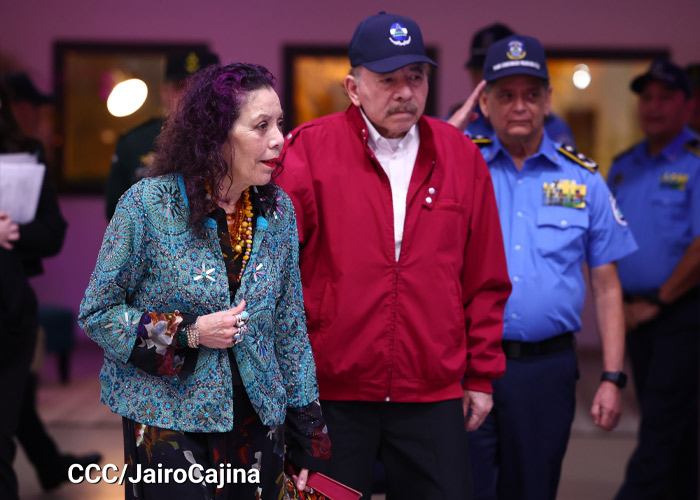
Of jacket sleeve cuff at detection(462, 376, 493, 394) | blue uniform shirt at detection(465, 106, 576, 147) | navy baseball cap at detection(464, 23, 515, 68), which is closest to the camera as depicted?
jacket sleeve cuff at detection(462, 376, 493, 394)

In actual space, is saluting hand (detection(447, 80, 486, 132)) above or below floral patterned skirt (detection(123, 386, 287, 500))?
above

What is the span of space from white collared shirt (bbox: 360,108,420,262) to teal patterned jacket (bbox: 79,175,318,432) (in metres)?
0.58

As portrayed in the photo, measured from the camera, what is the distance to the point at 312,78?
8023 millimetres

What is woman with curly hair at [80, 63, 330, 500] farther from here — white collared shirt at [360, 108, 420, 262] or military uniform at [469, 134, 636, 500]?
military uniform at [469, 134, 636, 500]

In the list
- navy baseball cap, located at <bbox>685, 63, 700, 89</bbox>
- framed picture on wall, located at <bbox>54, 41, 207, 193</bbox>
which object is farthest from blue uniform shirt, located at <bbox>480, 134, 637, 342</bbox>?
framed picture on wall, located at <bbox>54, 41, 207, 193</bbox>

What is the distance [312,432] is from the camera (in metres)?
2.18

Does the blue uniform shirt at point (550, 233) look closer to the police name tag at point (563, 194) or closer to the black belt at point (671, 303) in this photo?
the police name tag at point (563, 194)

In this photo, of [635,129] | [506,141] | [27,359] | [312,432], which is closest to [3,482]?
[27,359]

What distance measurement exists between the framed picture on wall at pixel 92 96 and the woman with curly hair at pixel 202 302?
6.21 m

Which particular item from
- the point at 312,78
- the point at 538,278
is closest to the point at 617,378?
the point at 538,278

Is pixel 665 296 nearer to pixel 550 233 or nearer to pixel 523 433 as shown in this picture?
pixel 550 233

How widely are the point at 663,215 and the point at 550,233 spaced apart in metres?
1.46

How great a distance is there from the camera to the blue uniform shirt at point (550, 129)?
316 cm

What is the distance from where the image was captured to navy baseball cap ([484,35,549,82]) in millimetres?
2898
